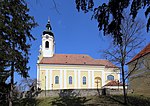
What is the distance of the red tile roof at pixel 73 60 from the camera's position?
60094 mm

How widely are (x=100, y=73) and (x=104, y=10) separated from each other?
55.4 m

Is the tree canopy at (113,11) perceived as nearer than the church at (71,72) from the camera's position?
Yes

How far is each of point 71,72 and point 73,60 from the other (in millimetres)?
3552

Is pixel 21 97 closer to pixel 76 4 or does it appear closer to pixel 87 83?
pixel 87 83

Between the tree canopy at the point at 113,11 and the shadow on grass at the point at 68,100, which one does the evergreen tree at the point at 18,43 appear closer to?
the shadow on grass at the point at 68,100

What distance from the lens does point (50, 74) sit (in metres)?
58.4

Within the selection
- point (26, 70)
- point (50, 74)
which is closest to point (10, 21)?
point (26, 70)

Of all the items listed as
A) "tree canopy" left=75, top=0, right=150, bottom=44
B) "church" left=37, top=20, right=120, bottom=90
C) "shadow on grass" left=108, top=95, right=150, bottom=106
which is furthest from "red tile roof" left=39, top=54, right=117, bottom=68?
"tree canopy" left=75, top=0, right=150, bottom=44

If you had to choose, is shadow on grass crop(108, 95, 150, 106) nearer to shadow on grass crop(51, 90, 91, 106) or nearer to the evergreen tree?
shadow on grass crop(51, 90, 91, 106)

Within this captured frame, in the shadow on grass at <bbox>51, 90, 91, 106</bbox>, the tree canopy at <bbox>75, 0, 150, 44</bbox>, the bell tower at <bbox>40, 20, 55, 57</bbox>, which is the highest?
the bell tower at <bbox>40, 20, 55, 57</bbox>

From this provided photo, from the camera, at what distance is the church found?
2297 inches

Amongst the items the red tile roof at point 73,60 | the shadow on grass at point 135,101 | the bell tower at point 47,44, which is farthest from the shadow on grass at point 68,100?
the bell tower at point 47,44

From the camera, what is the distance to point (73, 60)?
6184 cm

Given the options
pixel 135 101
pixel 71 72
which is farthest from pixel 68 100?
pixel 71 72
